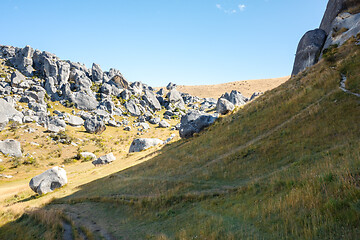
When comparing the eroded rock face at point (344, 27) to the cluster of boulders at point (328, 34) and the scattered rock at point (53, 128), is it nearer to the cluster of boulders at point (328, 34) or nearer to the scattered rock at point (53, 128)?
the cluster of boulders at point (328, 34)

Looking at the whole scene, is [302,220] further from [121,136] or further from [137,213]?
[121,136]

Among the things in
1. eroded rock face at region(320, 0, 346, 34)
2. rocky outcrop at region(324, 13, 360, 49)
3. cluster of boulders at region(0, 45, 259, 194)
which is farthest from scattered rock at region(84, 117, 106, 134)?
eroded rock face at region(320, 0, 346, 34)

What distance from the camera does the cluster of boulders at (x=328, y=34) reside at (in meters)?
29.6

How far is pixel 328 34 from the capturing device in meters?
35.2

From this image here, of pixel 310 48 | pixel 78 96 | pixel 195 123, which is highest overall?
pixel 78 96

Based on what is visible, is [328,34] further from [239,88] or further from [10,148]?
[239,88]

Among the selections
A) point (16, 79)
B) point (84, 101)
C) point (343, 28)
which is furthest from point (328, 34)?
point (16, 79)

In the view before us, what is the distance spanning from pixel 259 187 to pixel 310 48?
112ft

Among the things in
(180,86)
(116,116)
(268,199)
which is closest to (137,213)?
(268,199)

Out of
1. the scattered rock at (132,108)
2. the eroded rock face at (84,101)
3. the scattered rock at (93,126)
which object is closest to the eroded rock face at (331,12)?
the scattered rock at (93,126)

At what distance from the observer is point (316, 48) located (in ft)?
112

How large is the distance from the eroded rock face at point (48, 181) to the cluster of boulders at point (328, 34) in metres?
42.7

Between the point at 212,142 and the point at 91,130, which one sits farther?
the point at 91,130

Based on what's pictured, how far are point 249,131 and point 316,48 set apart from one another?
24.0 metres
